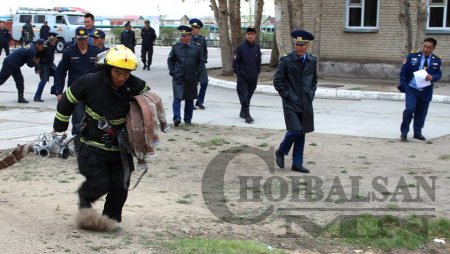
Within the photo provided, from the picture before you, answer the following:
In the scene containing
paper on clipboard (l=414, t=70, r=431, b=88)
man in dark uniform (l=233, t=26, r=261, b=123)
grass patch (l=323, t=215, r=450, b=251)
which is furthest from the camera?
man in dark uniform (l=233, t=26, r=261, b=123)

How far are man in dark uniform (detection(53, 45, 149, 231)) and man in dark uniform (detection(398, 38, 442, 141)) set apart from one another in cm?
657

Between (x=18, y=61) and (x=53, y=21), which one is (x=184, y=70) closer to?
(x=18, y=61)

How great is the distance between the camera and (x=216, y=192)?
7.75 m

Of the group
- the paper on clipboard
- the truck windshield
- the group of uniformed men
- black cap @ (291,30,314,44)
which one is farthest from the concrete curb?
the truck windshield

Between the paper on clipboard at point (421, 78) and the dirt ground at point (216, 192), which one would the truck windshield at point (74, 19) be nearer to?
the dirt ground at point (216, 192)

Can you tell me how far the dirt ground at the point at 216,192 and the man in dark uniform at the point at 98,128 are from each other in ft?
1.32

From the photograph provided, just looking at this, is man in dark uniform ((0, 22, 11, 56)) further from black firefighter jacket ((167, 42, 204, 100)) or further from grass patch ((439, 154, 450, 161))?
grass patch ((439, 154, 450, 161))

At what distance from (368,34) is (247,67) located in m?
10.8

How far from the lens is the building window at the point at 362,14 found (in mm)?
22609

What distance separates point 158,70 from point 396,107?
460 inches

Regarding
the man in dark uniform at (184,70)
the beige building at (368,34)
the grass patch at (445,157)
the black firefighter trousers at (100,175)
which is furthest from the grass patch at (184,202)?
the beige building at (368,34)

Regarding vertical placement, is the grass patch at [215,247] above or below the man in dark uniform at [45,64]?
below

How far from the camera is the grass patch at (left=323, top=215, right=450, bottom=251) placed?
20.0ft

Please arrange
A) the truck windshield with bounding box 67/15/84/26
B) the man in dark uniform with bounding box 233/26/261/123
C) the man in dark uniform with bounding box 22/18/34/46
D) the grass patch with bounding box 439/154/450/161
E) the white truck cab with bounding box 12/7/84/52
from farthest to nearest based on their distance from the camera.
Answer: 1. the truck windshield with bounding box 67/15/84/26
2. the white truck cab with bounding box 12/7/84/52
3. the man in dark uniform with bounding box 22/18/34/46
4. the man in dark uniform with bounding box 233/26/261/123
5. the grass patch with bounding box 439/154/450/161
